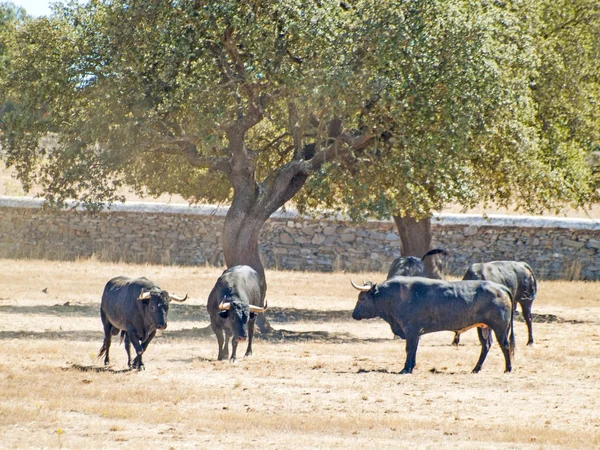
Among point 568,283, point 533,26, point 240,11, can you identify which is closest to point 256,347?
point 240,11

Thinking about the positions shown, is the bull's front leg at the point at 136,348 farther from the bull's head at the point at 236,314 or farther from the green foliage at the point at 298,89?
the green foliage at the point at 298,89

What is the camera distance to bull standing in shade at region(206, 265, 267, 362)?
14.8m

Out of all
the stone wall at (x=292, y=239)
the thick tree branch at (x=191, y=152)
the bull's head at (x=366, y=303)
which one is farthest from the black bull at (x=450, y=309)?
the stone wall at (x=292, y=239)

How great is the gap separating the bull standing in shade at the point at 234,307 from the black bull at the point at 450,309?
2282 mm

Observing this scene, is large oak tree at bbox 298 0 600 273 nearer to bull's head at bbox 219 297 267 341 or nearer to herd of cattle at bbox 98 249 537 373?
herd of cattle at bbox 98 249 537 373

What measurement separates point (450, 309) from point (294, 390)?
2916 millimetres

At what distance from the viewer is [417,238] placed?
24.0m

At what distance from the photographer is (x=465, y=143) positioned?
17484 mm

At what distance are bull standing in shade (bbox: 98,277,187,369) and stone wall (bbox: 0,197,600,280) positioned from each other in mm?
14936

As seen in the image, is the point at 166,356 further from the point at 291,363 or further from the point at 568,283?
the point at 568,283

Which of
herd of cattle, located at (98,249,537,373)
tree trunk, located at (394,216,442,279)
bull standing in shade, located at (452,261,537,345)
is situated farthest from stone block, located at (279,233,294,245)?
herd of cattle, located at (98,249,537,373)

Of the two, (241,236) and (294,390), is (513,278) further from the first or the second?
(294,390)

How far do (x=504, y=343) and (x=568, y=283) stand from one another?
15.9 meters

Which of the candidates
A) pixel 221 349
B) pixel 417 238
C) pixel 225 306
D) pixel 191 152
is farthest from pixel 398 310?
pixel 417 238
